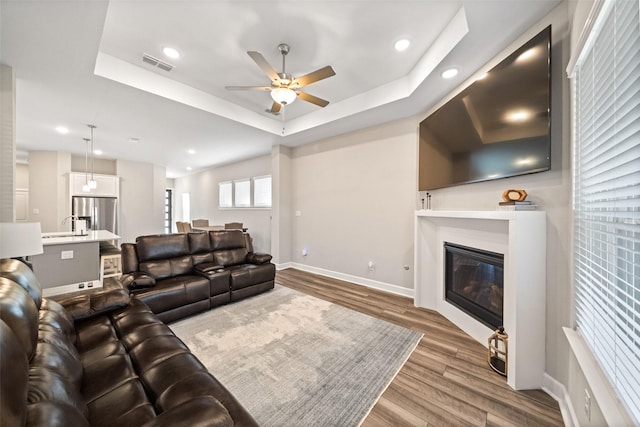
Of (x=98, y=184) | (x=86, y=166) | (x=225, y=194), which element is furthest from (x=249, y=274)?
(x=86, y=166)

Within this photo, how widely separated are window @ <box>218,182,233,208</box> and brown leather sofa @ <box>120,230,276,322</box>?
361 centimetres

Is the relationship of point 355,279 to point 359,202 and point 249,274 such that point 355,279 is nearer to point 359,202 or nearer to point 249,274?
point 359,202

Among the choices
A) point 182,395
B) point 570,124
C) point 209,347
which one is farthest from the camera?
point 209,347

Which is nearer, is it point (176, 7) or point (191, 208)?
point (176, 7)

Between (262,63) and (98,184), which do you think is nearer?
(262,63)

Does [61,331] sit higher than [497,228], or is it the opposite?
[497,228]

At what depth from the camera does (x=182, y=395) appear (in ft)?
3.53

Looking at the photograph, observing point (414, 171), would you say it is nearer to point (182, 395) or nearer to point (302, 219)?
point (302, 219)

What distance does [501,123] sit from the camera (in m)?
2.04

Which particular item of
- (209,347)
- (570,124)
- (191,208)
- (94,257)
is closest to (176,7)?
(209,347)

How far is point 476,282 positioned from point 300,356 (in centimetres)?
200

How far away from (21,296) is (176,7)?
243 cm

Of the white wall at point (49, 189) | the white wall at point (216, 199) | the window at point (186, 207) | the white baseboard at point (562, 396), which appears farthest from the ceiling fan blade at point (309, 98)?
the window at point (186, 207)

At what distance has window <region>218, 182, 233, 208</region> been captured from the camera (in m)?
7.31
